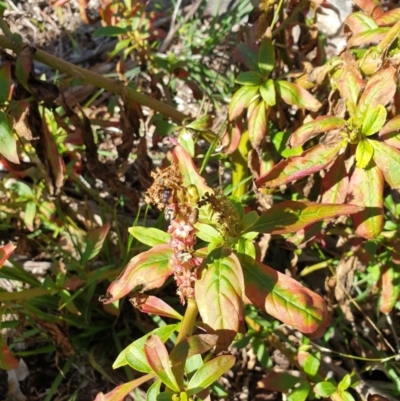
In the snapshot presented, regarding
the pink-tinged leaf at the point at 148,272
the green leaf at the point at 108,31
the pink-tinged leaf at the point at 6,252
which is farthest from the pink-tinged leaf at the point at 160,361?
the green leaf at the point at 108,31

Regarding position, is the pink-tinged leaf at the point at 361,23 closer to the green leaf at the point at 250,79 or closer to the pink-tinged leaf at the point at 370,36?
the pink-tinged leaf at the point at 370,36

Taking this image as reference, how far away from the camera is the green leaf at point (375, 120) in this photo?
1.21 metres

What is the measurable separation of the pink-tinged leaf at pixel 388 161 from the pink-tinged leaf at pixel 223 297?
0.42 m

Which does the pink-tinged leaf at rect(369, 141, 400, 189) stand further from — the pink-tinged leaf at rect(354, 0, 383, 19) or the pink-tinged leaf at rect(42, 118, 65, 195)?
the pink-tinged leaf at rect(42, 118, 65, 195)

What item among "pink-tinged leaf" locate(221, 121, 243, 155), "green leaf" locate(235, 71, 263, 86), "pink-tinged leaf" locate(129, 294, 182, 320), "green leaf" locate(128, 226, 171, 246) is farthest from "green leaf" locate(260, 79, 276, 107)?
"pink-tinged leaf" locate(129, 294, 182, 320)

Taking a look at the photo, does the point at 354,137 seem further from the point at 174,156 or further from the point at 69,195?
the point at 69,195

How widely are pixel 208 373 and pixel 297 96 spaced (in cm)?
74

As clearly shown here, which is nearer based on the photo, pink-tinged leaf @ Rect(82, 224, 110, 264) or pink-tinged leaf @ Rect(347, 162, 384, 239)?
pink-tinged leaf @ Rect(347, 162, 384, 239)

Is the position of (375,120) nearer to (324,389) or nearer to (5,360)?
(324,389)

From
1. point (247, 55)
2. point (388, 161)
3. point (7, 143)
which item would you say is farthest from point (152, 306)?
point (247, 55)

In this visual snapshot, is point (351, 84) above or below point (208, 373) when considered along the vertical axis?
above

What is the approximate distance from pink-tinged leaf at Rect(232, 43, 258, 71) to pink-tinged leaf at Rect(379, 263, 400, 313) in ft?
2.27

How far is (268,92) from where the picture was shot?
1.41 m

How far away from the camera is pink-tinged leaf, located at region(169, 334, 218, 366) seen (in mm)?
981
